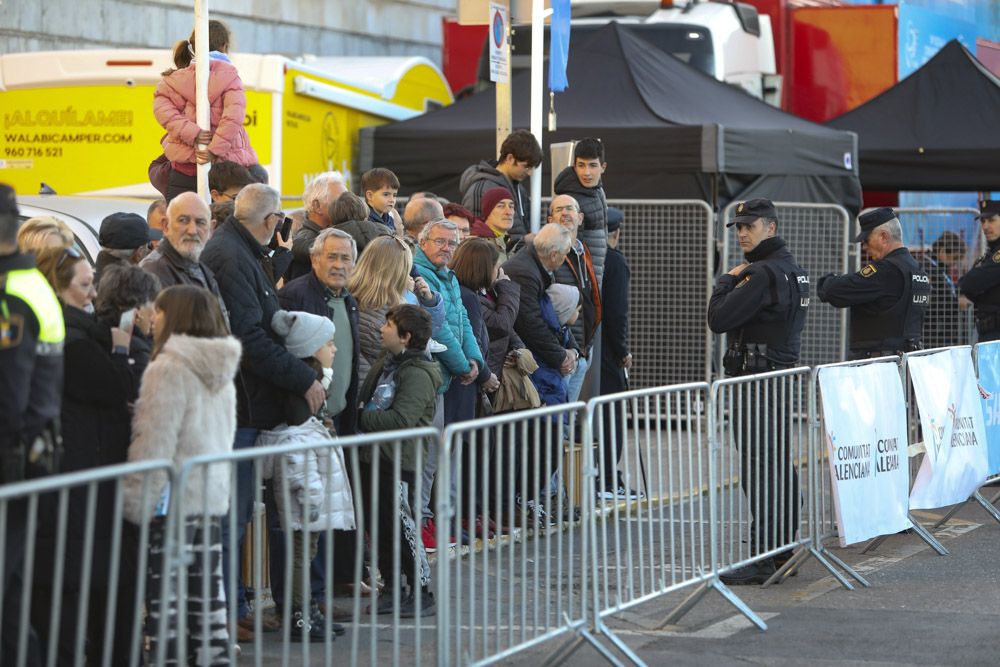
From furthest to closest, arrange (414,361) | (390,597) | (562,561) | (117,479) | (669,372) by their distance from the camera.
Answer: (669,372), (414,361), (390,597), (562,561), (117,479)

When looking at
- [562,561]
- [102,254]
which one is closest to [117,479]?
[562,561]

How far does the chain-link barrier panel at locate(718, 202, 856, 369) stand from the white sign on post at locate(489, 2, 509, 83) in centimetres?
381

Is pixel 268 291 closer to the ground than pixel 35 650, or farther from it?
farther from it

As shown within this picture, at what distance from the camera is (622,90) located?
14914 mm

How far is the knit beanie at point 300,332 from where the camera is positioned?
7105mm

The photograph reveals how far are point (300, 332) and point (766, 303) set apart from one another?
2.96 meters

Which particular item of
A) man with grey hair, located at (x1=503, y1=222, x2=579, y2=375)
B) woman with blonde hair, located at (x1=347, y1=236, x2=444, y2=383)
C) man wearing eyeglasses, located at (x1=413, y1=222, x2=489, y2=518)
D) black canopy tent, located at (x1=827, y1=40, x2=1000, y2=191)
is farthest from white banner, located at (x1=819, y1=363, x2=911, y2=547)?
black canopy tent, located at (x1=827, y1=40, x2=1000, y2=191)

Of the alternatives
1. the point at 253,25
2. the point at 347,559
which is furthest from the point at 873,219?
the point at 253,25

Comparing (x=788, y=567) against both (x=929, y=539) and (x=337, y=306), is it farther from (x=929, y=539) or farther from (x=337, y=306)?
(x=337, y=306)

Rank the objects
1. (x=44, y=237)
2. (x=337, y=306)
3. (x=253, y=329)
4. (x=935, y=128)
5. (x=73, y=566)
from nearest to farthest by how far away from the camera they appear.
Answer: (x=73, y=566), (x=44, y=237), (x=253, y=329), (x=337, y=306), (x=935, y=128)

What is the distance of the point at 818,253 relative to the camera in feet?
48.2

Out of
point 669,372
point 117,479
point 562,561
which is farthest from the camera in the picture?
point 669,372

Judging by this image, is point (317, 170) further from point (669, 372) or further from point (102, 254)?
point (102, 254)

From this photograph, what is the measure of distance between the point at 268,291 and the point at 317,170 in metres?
6.58
